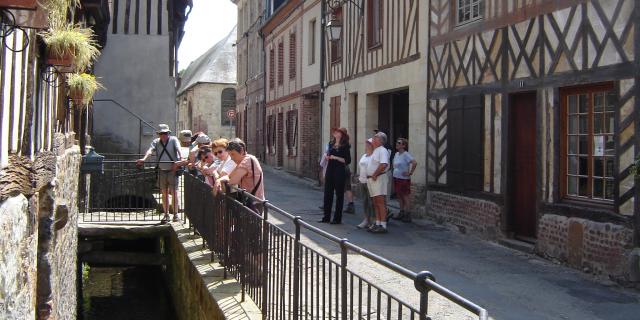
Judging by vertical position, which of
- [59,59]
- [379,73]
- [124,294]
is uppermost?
[379,73]

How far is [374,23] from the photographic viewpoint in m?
14.8

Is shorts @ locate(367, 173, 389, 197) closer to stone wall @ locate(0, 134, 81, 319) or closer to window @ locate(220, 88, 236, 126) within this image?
stone wall @ locate(0, 134, 81, 319)

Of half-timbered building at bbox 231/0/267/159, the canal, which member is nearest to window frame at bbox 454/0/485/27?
the canal

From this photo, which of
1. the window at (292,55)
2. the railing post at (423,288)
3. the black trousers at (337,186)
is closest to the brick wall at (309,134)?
the window at (292,55)

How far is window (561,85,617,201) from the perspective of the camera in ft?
25.4

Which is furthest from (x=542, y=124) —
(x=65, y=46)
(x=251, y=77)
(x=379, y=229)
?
(x=251, y=77)

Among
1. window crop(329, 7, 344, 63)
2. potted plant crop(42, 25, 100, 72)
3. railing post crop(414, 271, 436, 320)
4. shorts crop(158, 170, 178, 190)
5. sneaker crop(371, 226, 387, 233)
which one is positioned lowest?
sneaker crop(371, 226, 387, 233)

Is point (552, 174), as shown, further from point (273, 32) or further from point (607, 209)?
point (273, 32)

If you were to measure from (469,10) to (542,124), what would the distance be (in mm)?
2807

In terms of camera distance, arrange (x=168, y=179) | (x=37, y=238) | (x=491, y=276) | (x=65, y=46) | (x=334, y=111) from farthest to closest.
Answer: (x=334, y=111)
(x=168, y=179)
(x=491, y=276)
(x=65, y=46)
(x=37, y=238)

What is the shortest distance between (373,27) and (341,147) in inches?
193

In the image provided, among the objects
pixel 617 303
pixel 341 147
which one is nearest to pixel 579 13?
pixel 617 303

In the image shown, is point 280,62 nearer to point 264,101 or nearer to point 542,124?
point 264,101

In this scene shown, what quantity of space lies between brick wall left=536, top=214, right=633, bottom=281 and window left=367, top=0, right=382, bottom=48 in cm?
701
